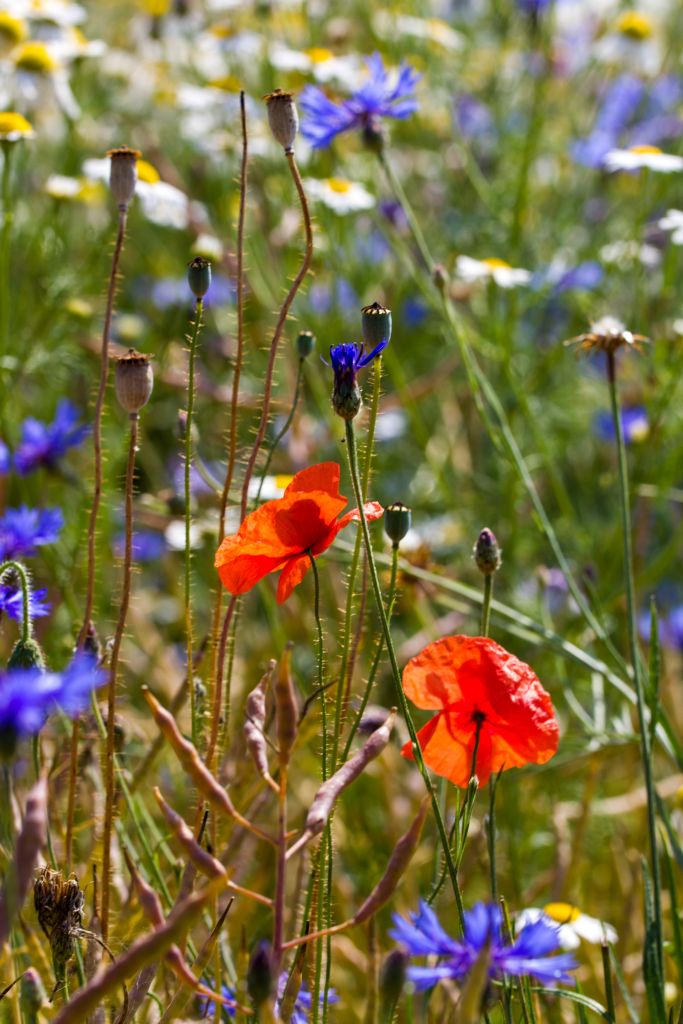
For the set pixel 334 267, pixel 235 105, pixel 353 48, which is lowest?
pixel 334 267

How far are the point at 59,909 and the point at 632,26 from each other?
2094 mm

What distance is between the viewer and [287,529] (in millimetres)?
752

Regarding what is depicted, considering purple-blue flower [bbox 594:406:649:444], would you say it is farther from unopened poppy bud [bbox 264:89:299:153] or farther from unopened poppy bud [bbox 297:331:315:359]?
unopened poppy bud [bbox 264:89:299:153]

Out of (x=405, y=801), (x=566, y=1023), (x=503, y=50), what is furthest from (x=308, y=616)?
(x=503, y=50)

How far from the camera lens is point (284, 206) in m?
2.13

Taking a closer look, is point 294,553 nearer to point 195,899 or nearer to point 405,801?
point 195,899

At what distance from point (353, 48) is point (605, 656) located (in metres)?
1.60

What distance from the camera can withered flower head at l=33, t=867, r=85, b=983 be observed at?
0.70 m

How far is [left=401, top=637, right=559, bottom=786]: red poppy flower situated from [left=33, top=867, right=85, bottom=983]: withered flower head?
0.20 meters

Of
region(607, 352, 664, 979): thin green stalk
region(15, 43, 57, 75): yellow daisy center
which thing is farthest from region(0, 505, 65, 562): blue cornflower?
region(15, 43, 57, 75): yellow daisy center

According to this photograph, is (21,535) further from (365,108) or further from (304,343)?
(365,108)

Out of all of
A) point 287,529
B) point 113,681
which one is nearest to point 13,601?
point 113,681

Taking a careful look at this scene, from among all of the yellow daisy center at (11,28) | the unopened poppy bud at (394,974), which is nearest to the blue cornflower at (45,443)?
the yellow daisy center at (11,28)

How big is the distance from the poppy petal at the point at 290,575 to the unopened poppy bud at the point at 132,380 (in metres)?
0.13
